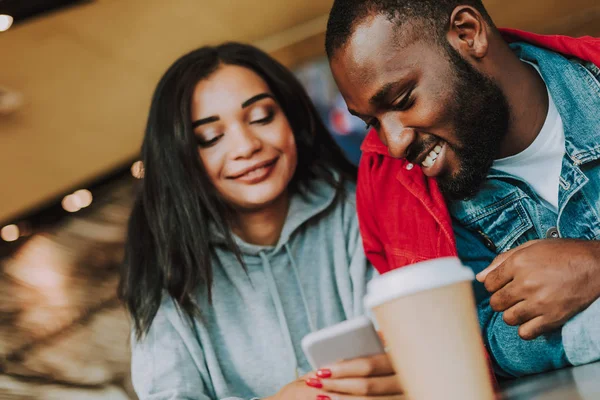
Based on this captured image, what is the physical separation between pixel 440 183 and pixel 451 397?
60 centimetres

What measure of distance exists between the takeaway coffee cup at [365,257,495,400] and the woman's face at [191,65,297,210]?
859 millimetres

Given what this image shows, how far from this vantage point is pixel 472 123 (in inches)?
45.5

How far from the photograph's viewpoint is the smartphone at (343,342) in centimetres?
78

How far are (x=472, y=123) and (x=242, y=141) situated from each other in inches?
21.5

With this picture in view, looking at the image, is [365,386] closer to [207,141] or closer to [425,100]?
[425,100]

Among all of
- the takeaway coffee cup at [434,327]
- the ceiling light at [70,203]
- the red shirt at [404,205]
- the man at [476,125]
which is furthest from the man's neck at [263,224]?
the ceiling light at [70,203]

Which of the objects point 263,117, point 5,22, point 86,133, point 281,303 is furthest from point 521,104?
point 86,133

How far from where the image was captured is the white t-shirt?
1.20 m

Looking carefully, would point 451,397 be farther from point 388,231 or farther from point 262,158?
point 262,158

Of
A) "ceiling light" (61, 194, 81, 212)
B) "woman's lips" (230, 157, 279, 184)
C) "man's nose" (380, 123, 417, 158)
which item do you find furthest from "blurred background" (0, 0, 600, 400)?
"man's nose" (380, 123, 417, 158)

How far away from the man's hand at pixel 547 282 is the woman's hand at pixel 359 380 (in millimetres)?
202

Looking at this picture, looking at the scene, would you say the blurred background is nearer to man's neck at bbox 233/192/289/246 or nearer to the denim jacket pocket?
man's neck at bbox 233/192/289/246

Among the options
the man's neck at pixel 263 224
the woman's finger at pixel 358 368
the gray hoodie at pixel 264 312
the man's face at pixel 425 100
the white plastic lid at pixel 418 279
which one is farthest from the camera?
the man's neck at pixel 263 224

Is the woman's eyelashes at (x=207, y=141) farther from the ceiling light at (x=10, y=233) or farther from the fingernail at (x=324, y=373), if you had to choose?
the ceiling light at (x=10, y=233)
